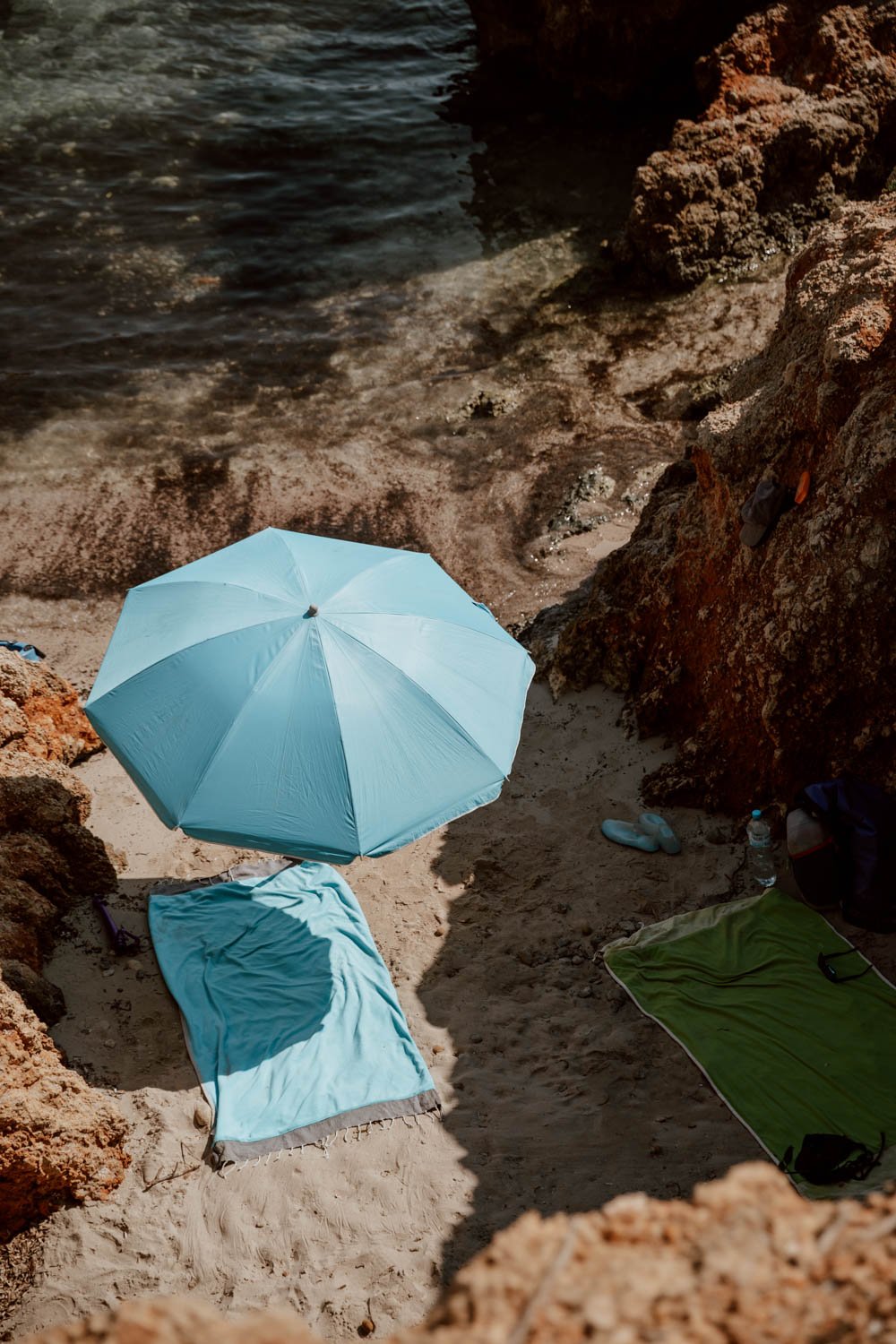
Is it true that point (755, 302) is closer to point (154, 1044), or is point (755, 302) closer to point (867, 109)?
point (867, 109)

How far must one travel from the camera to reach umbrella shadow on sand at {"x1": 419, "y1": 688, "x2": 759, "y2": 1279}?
5.11 meters

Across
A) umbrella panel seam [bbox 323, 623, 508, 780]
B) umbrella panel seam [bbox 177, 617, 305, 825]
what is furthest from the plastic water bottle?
umbrella panel seam [bbox 177, 617, 305, 825]

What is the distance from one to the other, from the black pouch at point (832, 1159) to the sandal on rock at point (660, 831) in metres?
2.25

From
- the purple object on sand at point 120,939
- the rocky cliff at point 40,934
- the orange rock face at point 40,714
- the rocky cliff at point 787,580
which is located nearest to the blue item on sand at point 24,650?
the orange rock face at point 40,714

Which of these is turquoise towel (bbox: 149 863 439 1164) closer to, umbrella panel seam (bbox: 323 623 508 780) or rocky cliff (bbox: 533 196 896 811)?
umbrella panel seam (bbox: 323 623 508 780)

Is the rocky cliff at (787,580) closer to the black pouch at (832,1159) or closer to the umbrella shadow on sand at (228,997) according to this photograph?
the black pouch at (832,1159)

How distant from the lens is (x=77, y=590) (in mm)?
11344

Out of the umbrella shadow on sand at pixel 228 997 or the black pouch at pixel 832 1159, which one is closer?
the black pouch at pixel 832 1159

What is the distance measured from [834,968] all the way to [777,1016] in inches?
19.3

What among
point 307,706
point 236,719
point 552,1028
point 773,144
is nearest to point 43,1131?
point 236,719

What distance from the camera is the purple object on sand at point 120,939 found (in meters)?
6.48

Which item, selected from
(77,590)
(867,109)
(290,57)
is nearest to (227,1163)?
(77,590)

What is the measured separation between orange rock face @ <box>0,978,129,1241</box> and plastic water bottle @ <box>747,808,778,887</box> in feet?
13.7

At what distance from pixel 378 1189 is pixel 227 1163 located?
83cm
